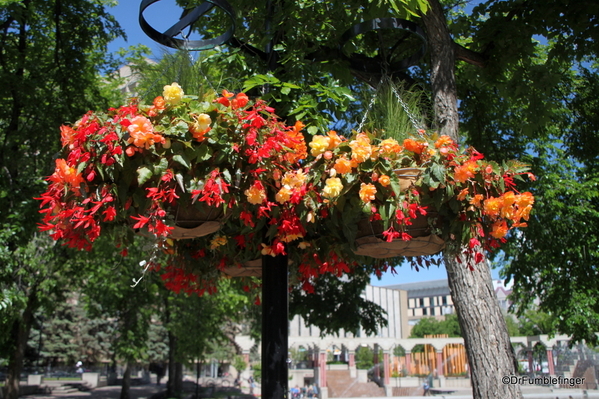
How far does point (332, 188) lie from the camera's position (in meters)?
2.11

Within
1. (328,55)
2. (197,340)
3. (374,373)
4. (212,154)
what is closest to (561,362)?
(374,373)

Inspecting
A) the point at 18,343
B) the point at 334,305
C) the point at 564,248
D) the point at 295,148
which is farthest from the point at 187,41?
the point at 18,343

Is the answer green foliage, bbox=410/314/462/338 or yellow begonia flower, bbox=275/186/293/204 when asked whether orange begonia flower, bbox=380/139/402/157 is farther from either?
green foliage, bbox=410/314/462/338

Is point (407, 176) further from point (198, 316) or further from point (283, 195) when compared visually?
point (198, 316)

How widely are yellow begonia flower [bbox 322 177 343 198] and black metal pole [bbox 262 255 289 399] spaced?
73 centimetres

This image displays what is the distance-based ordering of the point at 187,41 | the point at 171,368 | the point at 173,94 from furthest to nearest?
the point at 171,368 → the point at 187,41 → the point at 173,94

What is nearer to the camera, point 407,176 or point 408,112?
point 407,176

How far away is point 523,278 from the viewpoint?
10.3 metres

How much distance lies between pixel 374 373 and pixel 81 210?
3629cm

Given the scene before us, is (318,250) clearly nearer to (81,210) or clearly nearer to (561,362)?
(81,210)

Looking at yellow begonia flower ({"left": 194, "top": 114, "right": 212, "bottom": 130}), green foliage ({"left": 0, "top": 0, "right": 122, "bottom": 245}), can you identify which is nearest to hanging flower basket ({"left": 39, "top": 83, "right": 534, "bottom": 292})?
yellow begonia flower ({"left": 194, "top": 114, "right": 212, "bottom": 130})

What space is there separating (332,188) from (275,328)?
87 cm

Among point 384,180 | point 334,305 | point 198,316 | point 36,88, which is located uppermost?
point 36,88

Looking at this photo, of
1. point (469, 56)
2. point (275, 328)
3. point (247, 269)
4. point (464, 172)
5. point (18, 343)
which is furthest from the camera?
point (18, 343)
